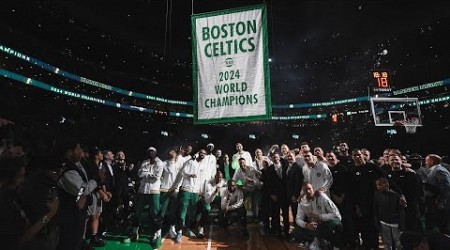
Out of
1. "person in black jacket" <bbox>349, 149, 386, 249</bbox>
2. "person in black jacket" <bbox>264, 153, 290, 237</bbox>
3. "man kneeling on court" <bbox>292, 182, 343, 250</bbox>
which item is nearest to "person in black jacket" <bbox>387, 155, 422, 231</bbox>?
"person in black jacket" <bbox>349, 149, 386, 249</bbox>

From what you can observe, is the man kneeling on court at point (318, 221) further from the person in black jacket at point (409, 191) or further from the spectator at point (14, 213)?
the spectator at point (14, 213)

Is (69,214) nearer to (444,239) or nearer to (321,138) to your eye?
(444,239)

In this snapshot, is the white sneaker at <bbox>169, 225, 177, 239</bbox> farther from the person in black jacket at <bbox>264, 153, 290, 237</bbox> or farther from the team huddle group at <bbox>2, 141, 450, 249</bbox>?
the person in black jacket at <bbox>264, 153, 290, 237</bbox>

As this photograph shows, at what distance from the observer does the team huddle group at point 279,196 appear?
4.52m

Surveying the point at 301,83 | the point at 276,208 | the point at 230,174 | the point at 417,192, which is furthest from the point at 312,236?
the point at 301,83

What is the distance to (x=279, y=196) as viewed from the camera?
6703mm

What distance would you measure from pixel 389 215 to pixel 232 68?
13.7ft

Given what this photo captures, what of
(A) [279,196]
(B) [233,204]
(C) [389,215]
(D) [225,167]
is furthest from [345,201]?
(D) [225,167]

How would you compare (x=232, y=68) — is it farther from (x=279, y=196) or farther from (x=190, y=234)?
(x=190, y=234)

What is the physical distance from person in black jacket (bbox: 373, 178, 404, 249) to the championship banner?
11.2 ft

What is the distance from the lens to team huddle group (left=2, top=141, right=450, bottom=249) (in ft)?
14.8

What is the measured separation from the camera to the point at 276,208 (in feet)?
21.8

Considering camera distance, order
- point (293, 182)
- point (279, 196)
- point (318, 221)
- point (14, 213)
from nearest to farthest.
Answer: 1. point (14, 213)
2. point (318, 221)
3. point (293, 182)
4. point (279, 196)

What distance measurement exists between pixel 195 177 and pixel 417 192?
5.01 meters
